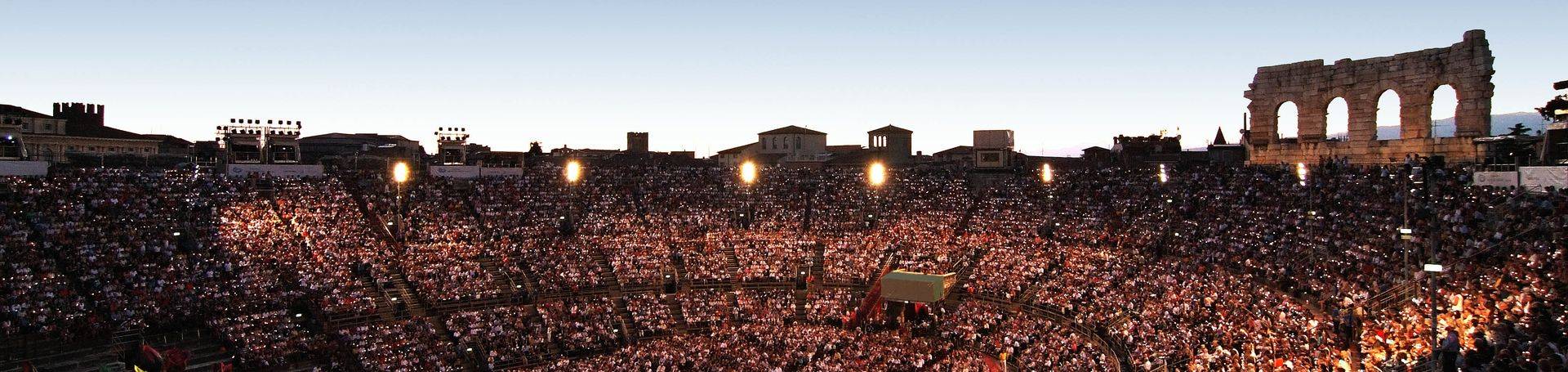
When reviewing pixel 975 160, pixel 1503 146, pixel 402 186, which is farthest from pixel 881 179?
pixel 1503 146

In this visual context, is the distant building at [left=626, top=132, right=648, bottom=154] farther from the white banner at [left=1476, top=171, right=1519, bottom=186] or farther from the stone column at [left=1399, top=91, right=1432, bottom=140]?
the white banner at [left=1476, top=171, right=1519, bottom=186]

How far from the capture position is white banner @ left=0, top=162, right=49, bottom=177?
35281 mm

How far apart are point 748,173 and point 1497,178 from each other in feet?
103

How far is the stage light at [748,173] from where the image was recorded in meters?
50.6

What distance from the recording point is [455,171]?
153 ft

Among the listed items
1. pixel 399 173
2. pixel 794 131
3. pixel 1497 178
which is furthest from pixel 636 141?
pixel 1497 178

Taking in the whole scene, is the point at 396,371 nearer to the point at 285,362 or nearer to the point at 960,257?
the point at 285,362

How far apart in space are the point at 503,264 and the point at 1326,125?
33.4 metres

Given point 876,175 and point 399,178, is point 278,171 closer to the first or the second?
point 399,178

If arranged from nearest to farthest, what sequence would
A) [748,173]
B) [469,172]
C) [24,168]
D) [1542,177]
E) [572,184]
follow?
[1542,177] < [24,168] < [572,184] < [469,172] < [748,173]

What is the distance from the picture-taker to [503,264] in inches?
1533

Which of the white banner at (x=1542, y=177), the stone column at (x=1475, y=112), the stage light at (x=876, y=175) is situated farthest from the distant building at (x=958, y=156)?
the white banner at (x=1542, y=177)

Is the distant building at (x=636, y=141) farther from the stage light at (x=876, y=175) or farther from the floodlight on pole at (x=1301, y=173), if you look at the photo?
the floodlight on pole at (x=1301, y=173)

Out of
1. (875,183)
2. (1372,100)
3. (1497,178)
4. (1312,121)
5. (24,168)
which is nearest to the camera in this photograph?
(1497,178)
